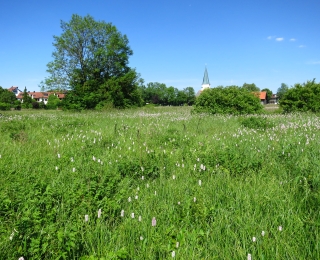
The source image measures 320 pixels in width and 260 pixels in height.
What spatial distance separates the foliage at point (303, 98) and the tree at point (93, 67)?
23.4 metres

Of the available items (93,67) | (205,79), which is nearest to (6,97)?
(93,67)

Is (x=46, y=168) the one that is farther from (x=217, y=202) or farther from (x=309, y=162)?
(x=309, y=162)

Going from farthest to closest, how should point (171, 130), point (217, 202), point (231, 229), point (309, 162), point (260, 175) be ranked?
1. point (171, 130)
2. point (309, 162)
3. point (260, 175)
4. point (217, 202)
5. point (231, 229)

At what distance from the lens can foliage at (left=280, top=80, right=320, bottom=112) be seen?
18.1m

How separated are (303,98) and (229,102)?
6495 millimetres

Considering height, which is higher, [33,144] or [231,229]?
[33,144]

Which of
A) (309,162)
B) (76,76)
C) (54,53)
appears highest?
(54,53)

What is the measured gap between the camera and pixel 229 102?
17516mm

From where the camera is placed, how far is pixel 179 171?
13.4ft

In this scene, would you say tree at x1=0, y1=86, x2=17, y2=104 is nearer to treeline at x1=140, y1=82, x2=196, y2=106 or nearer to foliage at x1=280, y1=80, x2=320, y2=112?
treeline at x1=140, y1=82, x2=196, y2=106

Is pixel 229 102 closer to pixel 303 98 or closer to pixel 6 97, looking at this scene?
pixel 303 98

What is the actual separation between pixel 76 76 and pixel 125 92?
785 cm

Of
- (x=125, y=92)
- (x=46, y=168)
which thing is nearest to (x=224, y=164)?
(x=46, y=168)

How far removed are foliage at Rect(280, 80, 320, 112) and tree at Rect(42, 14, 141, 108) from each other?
23362 millimetres
